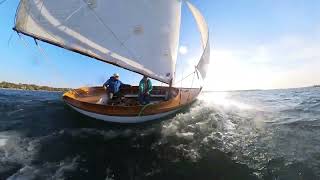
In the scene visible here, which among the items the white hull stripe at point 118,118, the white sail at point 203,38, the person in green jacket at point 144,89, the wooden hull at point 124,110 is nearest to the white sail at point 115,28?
the person in green jacket at point 144,89

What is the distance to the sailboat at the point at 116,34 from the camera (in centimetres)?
1143

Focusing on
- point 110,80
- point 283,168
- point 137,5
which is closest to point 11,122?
point 110,80

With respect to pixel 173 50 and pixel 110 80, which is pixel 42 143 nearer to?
pixel 110 80

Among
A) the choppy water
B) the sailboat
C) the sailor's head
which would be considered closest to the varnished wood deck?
the sailboat

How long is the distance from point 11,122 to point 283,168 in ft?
43.3

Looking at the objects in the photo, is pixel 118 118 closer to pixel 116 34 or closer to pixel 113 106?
pixel 113 106

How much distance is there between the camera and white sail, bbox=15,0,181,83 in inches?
447

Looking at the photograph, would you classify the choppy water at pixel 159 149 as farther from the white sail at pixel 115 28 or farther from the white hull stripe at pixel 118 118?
the white sail at pixel 115 28

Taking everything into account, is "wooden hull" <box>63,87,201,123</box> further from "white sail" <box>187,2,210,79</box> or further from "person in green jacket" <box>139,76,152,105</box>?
"white sail" <box>187,2,210,79</box>

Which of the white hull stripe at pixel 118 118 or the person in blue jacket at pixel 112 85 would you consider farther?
the person in blue jacket at pixel 112 85

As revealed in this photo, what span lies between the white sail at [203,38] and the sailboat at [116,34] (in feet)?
9.20

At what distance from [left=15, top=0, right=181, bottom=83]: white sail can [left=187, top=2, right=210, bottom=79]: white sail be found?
2.92 meters

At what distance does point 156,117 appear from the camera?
1343 centimetres

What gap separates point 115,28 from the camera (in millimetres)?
12930
